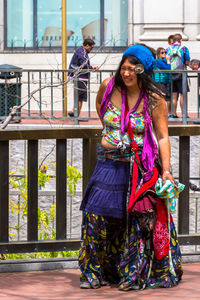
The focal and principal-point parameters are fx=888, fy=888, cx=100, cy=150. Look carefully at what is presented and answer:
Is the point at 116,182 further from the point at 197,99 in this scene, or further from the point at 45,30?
the point at 45,30

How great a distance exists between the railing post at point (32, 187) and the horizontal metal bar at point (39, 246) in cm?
6

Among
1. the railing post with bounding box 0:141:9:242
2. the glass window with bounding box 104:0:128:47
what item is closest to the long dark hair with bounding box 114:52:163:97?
the railing post with bounding box 0:141:9:242

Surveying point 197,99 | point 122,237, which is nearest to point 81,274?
point 122,237

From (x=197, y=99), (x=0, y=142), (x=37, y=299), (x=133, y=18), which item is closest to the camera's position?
(x=37, y=299)

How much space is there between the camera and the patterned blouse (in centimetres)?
602

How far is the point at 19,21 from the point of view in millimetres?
23062

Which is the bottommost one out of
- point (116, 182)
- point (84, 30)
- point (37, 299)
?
point (37, 299)

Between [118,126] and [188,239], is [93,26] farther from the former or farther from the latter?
[118,126]

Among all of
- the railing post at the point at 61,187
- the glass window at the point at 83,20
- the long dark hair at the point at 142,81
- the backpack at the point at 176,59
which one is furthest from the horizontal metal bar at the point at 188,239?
the glass window at the point at 83,20

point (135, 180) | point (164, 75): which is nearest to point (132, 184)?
point (135, 180)

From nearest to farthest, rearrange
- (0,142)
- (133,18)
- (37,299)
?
(37,299)
(0,142)
(133,18)

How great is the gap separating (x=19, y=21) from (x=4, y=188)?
16.9 metres

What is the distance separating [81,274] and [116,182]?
2.29 ft

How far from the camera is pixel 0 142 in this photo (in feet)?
21.4
